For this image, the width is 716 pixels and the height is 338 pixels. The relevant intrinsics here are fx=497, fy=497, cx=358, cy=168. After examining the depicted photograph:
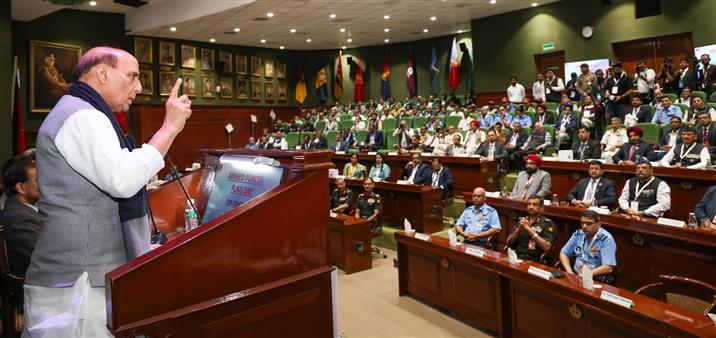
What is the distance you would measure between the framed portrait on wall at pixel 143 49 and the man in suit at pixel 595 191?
12.7 m

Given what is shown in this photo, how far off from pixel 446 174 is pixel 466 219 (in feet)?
7.78

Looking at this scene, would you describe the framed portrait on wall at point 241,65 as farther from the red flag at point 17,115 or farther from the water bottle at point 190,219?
the water bottle at point 190,219

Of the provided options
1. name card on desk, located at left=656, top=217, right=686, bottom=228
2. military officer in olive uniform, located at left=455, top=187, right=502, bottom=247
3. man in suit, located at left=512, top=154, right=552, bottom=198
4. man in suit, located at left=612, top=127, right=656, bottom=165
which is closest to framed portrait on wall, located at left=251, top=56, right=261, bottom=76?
man in suit, located at left=512, top=154, right=552, bottom=198

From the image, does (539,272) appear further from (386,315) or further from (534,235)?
(386,315)

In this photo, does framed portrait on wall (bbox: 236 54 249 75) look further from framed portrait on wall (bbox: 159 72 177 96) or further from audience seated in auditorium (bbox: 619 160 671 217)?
audience seated in auditorium (bbox: 619 160 671 217)

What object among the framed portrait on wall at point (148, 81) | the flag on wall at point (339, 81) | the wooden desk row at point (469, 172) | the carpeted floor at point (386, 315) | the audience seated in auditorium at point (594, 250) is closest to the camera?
the audience seated in auditorium at point (594, 250)

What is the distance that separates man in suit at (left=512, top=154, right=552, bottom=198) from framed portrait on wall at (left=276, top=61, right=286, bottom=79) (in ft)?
44.2

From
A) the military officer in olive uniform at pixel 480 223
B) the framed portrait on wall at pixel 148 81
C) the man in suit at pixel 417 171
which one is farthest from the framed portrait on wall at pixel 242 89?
the military officer in olive uniform at pixel 480 223

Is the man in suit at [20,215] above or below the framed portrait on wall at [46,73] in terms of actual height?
below

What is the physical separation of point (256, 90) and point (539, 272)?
15.7 meters

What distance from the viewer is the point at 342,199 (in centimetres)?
791

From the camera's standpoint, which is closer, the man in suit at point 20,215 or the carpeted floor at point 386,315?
the man in suit at point 20,215

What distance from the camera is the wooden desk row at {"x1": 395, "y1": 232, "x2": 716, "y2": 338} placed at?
2809 mm

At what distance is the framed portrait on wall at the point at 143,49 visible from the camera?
14.5 m
